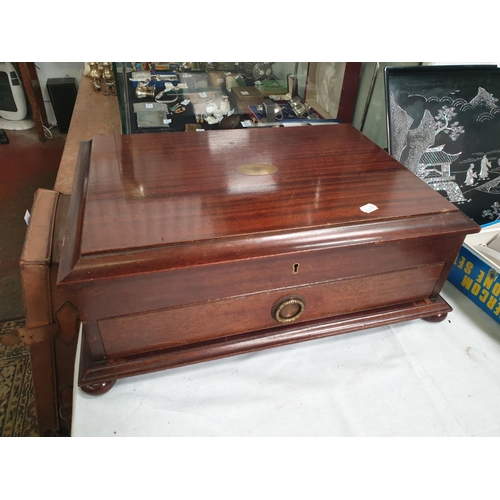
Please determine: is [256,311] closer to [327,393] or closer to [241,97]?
[327,393]

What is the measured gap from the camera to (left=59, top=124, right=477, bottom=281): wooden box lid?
2.08ft

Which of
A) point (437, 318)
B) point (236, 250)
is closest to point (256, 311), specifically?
point (236, 250)

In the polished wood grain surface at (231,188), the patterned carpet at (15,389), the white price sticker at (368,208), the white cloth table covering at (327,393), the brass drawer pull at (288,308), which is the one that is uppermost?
the polished wood grain surface at (231,188)

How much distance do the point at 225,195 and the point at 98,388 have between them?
444 millimetres

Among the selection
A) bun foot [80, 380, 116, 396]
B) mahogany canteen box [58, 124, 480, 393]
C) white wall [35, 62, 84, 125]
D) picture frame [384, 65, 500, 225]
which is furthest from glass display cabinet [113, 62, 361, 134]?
white wall [35, 62, 84, 125]

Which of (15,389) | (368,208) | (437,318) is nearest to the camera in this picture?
(368,208)

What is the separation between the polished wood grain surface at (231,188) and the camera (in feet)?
2.18

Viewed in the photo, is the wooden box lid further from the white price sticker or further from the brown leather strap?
the brown leather strap

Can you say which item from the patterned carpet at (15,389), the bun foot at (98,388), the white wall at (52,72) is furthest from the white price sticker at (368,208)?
the white wall at (52,72)

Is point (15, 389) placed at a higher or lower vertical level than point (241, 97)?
lower

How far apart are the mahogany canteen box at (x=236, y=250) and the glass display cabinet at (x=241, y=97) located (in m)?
0.53

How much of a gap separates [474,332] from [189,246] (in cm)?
73

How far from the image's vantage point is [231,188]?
78 cm

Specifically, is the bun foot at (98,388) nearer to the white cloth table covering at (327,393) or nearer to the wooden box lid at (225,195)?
the white cloth table covering at (327,393)
